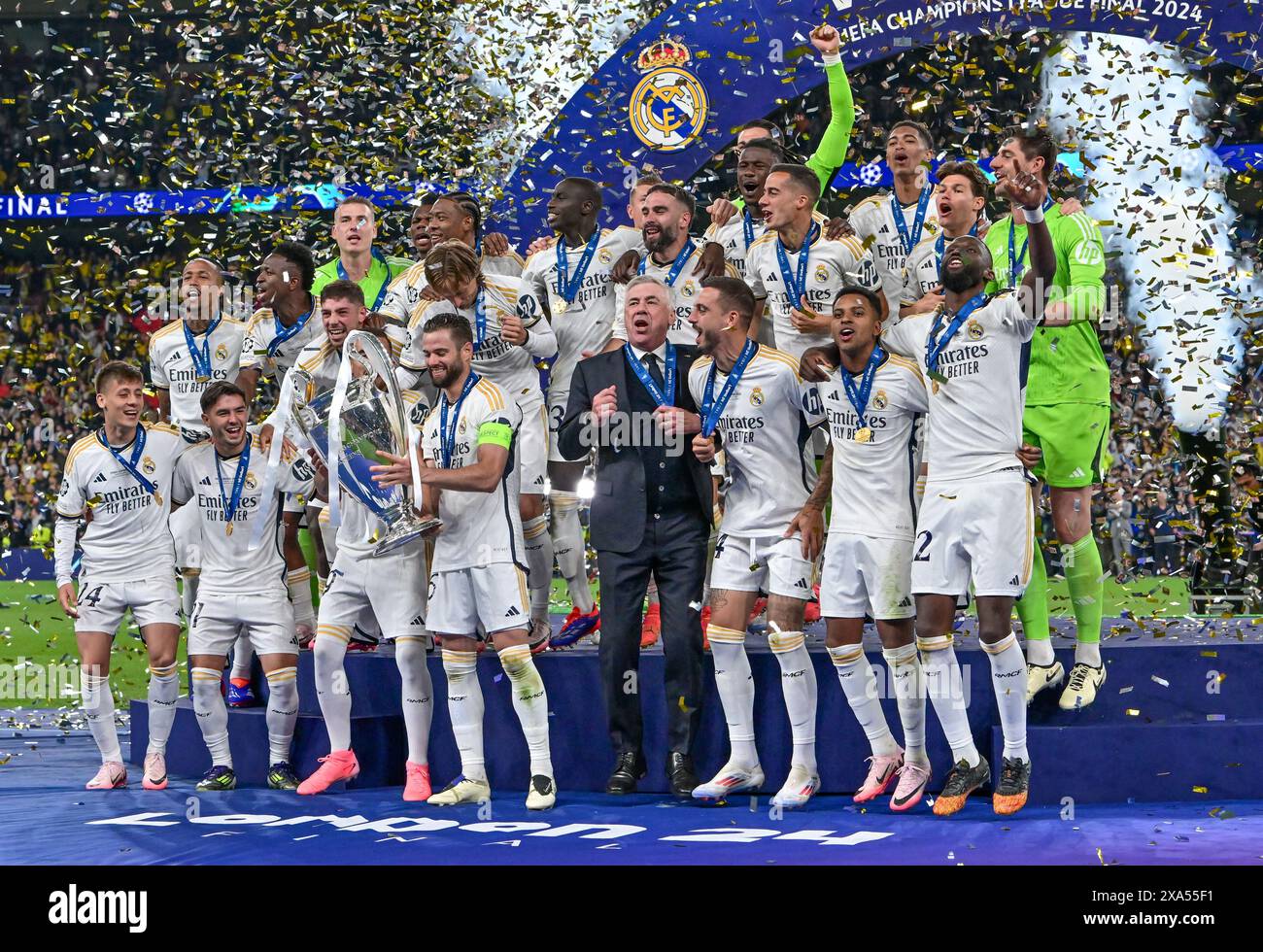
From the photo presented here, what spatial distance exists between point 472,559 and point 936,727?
188cm

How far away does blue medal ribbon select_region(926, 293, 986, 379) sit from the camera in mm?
5488

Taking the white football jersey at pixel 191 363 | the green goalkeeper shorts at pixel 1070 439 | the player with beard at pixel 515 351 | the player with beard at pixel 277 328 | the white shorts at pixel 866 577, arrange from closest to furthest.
→ the white shorts at pixel 866 577 < the green goalkeeper shorts at pixel 1070 439 < the player with beard at pixel 515 351 < the player with beard at pixel 277 328 < the white football jersey at pixel 191 363

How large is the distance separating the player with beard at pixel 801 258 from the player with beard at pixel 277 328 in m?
2.16

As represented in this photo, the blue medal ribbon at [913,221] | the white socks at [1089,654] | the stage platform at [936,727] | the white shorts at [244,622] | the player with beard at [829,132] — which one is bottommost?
the stage platform at [936,727]

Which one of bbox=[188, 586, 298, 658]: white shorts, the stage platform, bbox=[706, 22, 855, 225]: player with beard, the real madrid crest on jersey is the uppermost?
the real madrid crest on jersey

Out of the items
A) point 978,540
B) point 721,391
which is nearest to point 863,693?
point 978,540

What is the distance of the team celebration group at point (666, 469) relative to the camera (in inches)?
217

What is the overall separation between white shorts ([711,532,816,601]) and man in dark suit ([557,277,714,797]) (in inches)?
6.4

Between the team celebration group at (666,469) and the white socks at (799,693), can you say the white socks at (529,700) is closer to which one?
the team celebration group at (666,469)

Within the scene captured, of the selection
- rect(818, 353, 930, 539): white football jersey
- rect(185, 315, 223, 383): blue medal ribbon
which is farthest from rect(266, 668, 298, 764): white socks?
rect(818, 353, 930, 539): white football jersey

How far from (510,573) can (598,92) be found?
12.7ft

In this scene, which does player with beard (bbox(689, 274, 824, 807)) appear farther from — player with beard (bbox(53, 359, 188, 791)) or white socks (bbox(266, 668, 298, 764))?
player with beard (bbox(53, 359, 188, 791))

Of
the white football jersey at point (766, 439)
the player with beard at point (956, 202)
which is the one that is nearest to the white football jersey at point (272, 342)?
the white football jersey at point (766, 439)

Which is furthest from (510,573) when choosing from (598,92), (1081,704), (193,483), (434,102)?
(434,102)
